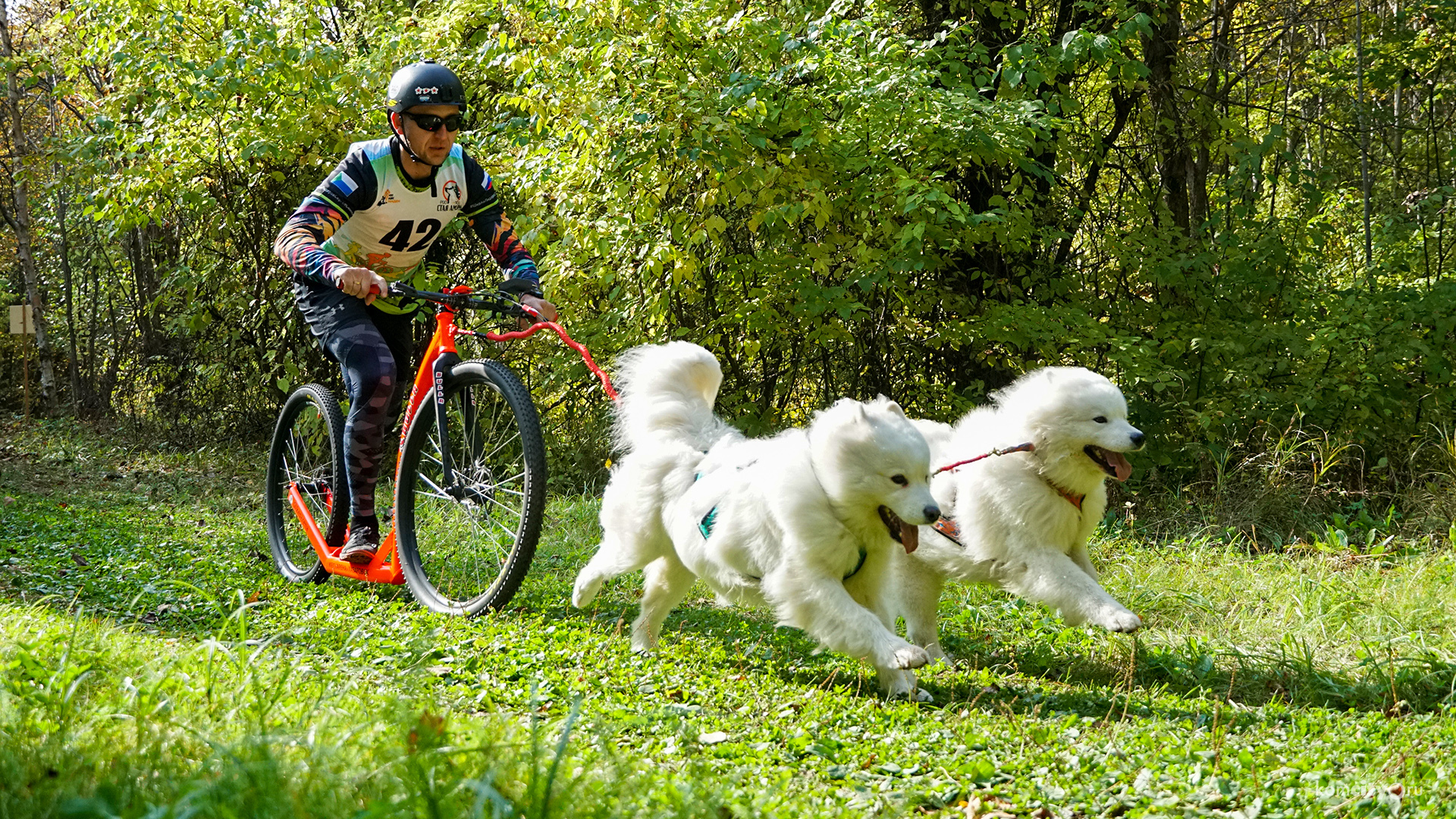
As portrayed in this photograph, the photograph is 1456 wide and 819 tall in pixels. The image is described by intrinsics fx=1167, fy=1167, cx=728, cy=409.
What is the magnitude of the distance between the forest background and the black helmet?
6.87ft

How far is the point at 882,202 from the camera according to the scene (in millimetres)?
7207

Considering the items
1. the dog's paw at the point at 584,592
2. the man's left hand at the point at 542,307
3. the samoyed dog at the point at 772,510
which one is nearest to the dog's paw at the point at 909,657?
the samoyed dog at the point at 772,510

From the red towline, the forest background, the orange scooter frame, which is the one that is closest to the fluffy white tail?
the orange scooter frame

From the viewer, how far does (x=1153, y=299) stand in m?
8.50

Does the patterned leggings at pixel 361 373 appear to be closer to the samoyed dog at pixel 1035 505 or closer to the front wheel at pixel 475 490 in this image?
the front wheel at pixel 475 490

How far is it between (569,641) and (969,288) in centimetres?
509

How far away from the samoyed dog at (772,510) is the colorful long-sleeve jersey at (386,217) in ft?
3.11

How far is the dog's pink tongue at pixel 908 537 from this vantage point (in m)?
3.83

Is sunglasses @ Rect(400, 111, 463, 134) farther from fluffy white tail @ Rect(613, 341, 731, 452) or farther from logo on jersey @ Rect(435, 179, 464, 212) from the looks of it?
fluffy white tail @ Rect(613, 341, 731, 452)

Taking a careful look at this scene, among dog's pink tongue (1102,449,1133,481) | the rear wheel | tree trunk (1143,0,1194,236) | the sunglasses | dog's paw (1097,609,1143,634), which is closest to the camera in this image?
dog's paw (1097,609,1143,634)

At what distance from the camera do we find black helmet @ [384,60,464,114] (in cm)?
458

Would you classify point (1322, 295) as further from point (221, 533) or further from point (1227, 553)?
point (221, 533)

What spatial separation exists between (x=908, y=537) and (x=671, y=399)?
1.09m

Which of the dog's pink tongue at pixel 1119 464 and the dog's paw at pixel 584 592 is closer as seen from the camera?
the dog's pink tongue at pixel 1119 464
